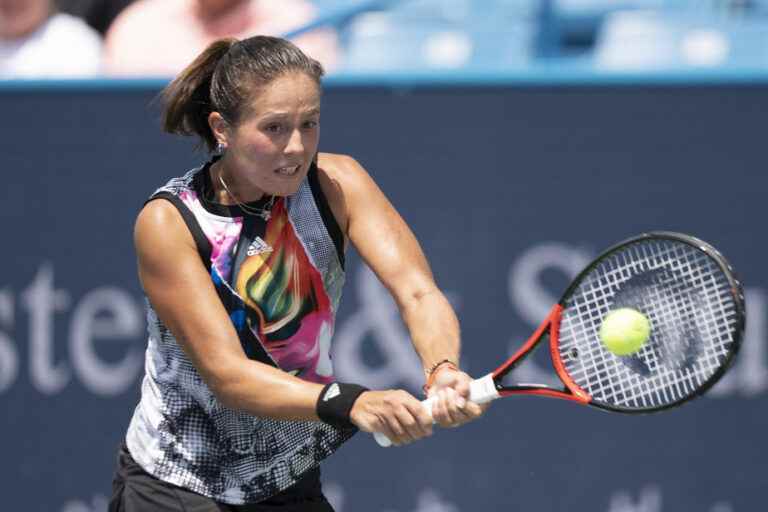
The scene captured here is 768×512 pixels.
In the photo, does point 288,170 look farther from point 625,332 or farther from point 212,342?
point 625,332

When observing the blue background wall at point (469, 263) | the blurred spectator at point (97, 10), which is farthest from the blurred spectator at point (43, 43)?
the blue background wall at point (469, 263)

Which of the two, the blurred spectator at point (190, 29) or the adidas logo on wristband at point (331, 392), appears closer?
the adidas logo on wristband at point (331, 392)

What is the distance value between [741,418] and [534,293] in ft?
2.34

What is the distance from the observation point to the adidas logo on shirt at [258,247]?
2.74 meters

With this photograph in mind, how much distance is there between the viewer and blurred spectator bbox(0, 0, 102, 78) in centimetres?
482

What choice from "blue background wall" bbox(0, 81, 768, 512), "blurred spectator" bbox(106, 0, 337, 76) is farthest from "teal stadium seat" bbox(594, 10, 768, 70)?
"blurred spectator" bbox(106, 0, 337, 76)

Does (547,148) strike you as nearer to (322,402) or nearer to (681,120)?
(681,120)

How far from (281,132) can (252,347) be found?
0.45 m

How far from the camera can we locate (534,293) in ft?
13.6

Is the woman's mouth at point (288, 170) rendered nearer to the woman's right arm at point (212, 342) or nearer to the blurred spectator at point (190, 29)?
the woman's right arm at point (212, 342)

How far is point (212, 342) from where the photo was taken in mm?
2588

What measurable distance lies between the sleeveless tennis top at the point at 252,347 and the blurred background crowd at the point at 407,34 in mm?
1719

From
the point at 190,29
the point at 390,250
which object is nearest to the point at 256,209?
the point at 390,250

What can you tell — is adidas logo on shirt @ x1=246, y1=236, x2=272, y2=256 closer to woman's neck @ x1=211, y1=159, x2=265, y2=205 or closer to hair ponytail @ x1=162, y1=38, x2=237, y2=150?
woman's neck @ x1=211, y1=159, x2=265, y2=205
